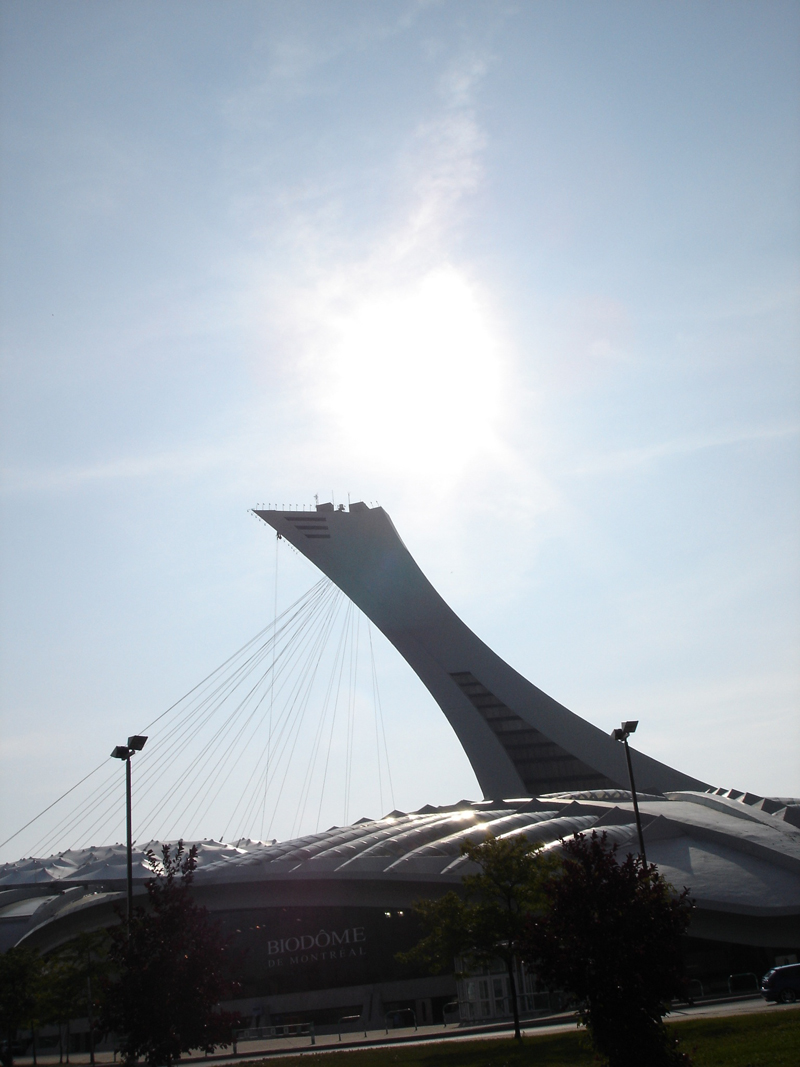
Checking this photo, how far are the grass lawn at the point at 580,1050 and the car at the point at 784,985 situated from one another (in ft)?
13.8

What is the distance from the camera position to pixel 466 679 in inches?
2034

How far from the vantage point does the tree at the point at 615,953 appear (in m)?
13.6

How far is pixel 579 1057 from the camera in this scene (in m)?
17.0

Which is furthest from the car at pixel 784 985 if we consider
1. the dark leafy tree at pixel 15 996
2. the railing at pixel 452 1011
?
the dark leafy tree at pixel 15 996

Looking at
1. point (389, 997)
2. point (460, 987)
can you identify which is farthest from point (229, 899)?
point (460, 987)

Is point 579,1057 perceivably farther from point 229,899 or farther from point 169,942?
point 229,899

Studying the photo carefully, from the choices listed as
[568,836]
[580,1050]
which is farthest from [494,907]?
[568,836]

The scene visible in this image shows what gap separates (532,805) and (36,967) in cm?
2071

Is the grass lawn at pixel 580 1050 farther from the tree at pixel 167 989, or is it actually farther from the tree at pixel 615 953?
the tree at pixel 167 989

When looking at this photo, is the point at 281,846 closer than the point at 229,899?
No

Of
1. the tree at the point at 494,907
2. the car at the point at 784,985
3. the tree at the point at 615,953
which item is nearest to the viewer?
→ the tree at the point at 615,953

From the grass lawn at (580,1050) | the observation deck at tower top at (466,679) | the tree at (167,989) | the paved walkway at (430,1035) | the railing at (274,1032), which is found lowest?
the railing at (274,1032)

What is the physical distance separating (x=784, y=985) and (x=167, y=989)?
1515cm

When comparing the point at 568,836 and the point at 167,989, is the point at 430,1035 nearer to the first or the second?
the point at 568,836
